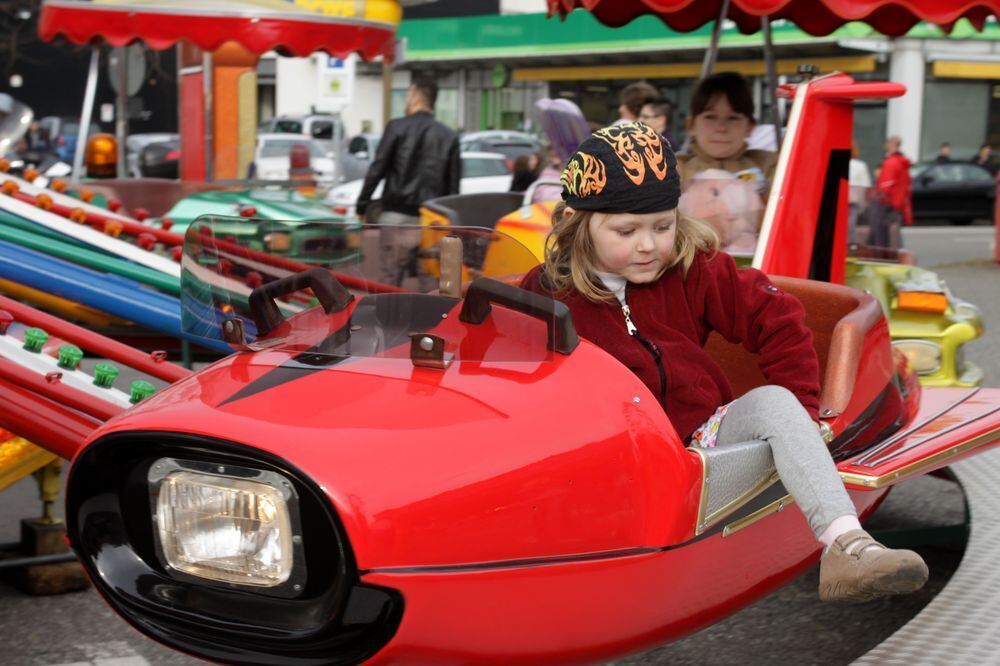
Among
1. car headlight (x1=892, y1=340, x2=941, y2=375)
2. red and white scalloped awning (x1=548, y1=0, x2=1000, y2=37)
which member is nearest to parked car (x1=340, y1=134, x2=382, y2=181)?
red and white scalloped awning (x1=548, y1=0, x2=1000, y2=37)

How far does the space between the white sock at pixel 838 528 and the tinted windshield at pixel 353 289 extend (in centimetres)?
72

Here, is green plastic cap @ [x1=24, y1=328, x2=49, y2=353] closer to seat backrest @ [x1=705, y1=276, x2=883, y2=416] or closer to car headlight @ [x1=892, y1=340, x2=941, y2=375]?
seat backrest @ [x1=705, y1=276, x2=883, y2=416]

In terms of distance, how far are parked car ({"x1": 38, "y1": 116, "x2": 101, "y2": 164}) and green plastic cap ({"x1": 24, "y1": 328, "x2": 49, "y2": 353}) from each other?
23194 mm

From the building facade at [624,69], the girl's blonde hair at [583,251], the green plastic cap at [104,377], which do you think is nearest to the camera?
the girl's blonde hair at [583,251]

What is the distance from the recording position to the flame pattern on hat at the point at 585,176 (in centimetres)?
319

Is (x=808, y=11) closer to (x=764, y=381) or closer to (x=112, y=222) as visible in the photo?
(x=764, y=381)

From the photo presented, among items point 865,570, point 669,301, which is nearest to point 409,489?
point 865,570

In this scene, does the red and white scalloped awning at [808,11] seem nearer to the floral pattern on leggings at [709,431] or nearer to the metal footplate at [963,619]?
the metal footplate at [963,619]

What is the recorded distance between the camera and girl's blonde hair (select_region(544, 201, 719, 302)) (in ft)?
10.8

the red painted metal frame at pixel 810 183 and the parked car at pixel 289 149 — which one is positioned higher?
the red painted metal frame at pixel 810 183

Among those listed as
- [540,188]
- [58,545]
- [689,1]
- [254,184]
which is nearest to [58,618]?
[58,545]

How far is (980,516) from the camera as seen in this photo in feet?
13.6

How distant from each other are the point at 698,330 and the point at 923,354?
2.82 metres

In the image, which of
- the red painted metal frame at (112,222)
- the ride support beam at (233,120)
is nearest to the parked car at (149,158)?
the ride support beam at (233,120)
